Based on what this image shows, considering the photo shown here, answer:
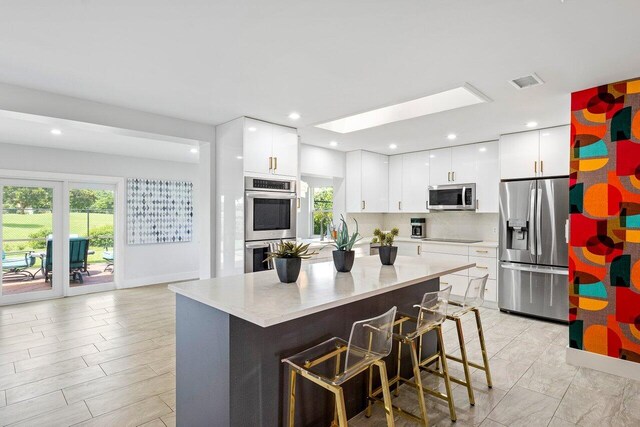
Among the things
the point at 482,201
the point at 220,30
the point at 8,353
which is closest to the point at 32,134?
the point at 8,353

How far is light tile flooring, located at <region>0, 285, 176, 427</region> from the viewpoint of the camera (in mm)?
2371

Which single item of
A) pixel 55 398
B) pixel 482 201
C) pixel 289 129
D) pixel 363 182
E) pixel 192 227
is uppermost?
pixel 289 129

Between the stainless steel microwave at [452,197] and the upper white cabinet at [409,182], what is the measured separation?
0.19 metres

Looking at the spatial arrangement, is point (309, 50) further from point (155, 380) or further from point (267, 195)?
point (155, 380)

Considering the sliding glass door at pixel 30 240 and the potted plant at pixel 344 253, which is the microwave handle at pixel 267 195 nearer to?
the potted plant at pixel 344 253

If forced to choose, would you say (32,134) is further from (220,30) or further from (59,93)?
(220,30)

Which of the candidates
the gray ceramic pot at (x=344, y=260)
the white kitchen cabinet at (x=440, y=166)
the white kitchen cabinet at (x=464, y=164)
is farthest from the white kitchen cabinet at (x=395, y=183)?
the gray ceramic pot at (x=344, y=260)

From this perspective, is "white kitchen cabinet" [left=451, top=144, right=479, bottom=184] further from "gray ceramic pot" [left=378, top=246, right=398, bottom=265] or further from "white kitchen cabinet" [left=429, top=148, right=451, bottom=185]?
"gray ceramic pot" [left=378, top=246, right=398, bottom=265]

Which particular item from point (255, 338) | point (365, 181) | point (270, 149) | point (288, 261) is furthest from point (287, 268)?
point (365, 181)

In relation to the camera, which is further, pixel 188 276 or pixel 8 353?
pixel 188 276

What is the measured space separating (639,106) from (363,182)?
11.9ft

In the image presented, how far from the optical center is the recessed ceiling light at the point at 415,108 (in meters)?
3.36

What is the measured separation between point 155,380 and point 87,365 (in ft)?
2.65

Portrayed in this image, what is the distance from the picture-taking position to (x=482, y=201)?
5.24 meters
